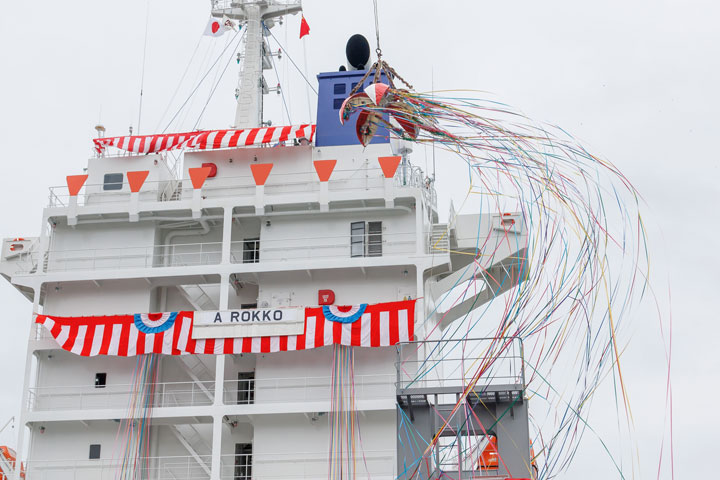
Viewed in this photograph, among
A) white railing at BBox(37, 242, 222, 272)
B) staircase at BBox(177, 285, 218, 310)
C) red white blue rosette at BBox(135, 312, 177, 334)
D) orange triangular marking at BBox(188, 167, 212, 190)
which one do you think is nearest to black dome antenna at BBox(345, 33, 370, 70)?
orange triangular marking at BBox(188, 167, 212, 190)

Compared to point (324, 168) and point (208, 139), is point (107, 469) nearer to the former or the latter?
point (208, 139)

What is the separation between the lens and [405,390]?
22219 mm

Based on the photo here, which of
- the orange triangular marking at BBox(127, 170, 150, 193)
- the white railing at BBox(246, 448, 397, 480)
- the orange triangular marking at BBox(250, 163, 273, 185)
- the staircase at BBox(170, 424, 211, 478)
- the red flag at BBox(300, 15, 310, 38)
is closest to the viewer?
the white railing at BBox(246, 448, 397, 480)

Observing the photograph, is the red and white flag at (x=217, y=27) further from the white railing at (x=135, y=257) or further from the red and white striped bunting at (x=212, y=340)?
the red and white striped bunting at (x=212, y=340)

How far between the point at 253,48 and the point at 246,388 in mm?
11877

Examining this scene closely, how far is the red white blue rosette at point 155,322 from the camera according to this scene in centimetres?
3042

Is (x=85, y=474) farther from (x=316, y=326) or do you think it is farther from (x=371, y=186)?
(x=371, y=186)

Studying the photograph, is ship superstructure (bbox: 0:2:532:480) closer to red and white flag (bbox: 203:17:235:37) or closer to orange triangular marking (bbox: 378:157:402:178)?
orange triangular marking (bbox: 378:157:402:178)

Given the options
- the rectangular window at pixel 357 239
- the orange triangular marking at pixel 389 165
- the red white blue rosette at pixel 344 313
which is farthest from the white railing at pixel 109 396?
the orange triangular marking at pixel 389 165

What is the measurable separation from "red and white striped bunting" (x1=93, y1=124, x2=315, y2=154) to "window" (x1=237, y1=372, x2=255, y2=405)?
21.5ft

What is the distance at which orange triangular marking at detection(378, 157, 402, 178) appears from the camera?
30.8 m

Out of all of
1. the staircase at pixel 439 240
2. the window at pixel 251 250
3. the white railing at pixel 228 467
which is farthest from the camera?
the window at pixel 251 250

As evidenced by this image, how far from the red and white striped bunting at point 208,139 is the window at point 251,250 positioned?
9.11 feet

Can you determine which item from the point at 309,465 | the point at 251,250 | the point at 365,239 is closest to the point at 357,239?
the point at 365,239
